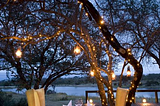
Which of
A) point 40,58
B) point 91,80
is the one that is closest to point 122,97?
point 91,80

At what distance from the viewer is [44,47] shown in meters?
6.54

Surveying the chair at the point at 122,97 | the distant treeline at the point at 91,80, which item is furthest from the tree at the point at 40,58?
the chair at the point at 122,97

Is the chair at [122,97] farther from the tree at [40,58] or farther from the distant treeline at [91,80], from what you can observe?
the distant treeline at [91,80]

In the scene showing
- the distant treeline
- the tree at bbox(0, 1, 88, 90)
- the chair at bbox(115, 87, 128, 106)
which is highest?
the tree at bbox(0, 1, 88, 90)

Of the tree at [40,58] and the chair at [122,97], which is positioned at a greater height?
the tree at [40,58]

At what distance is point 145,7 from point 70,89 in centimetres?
411

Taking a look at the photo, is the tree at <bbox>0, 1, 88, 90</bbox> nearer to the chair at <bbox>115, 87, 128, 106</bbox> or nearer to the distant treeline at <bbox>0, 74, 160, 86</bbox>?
the distant treeline at <bbox>0, 74, 160, 86</bbox>

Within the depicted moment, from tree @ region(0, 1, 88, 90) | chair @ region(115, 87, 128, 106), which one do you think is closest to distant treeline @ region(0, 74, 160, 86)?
tree @ region(0, 1, 88, 90)

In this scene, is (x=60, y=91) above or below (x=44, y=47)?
below

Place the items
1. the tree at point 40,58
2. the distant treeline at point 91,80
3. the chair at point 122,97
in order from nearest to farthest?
the chair at point 122,97 → the tree at point 40,58 → the distant treeline at point 91,80

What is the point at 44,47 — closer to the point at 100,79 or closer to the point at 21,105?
the point at 21,105

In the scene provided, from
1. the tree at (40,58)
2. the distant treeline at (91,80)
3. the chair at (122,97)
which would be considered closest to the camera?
the chair at (122,97)

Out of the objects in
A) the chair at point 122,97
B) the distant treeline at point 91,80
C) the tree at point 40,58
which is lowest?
the chair at point 122,97

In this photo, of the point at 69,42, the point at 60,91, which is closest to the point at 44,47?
the point at 69,42
